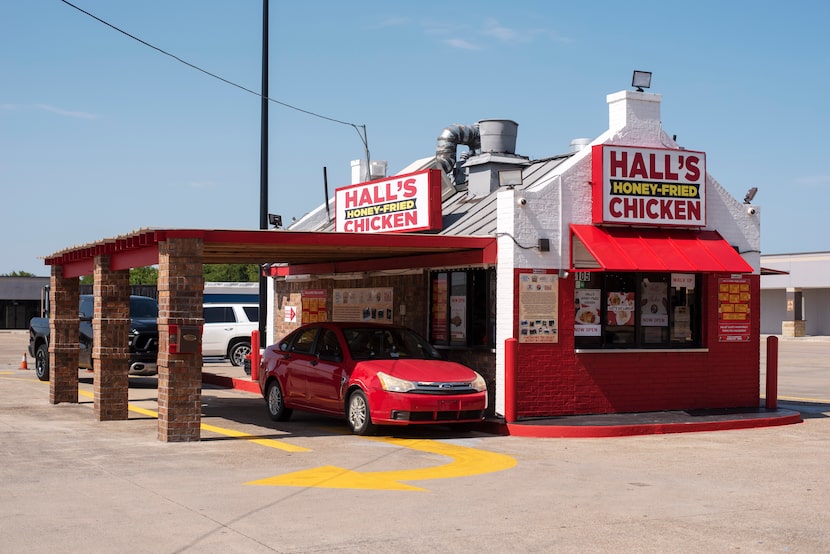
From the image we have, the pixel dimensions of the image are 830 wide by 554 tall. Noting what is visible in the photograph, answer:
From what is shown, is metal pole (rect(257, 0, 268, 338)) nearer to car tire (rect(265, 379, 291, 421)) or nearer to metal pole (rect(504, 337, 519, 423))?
car tire (rect(265, 379, 291, 421))

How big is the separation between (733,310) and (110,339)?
33.9ft

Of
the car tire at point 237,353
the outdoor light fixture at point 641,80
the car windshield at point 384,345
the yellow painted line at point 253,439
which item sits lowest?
the yellow painted line at point 253,439

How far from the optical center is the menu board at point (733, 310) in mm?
17828

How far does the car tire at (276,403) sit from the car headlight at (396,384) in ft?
9.16

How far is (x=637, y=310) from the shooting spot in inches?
677

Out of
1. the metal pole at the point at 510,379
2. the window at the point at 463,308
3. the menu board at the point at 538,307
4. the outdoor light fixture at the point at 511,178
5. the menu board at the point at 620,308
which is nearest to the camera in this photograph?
the metal pole at the point at 510,379

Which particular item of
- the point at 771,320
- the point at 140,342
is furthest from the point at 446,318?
the point at 771,320

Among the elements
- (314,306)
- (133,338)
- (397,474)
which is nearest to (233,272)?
(314,306)

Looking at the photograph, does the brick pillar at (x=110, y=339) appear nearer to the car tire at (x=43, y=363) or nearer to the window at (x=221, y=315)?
the car tire at (x=43, y=363)

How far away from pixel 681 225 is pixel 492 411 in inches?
172

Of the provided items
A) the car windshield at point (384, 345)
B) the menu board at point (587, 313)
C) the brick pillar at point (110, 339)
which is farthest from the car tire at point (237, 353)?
the menu board at point (587, 313)

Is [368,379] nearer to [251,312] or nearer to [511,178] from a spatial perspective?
[511,178]

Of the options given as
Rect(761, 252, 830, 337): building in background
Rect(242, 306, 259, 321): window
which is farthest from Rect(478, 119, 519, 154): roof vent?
Rect(761, 252, 830, 337): building in background

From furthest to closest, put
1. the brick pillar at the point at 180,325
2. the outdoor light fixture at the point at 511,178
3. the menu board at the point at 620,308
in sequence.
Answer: the menu board at the point at 620,308 < the outdoor light fixture at the point at 511,178 < the brick pillar at the point at 180,325
